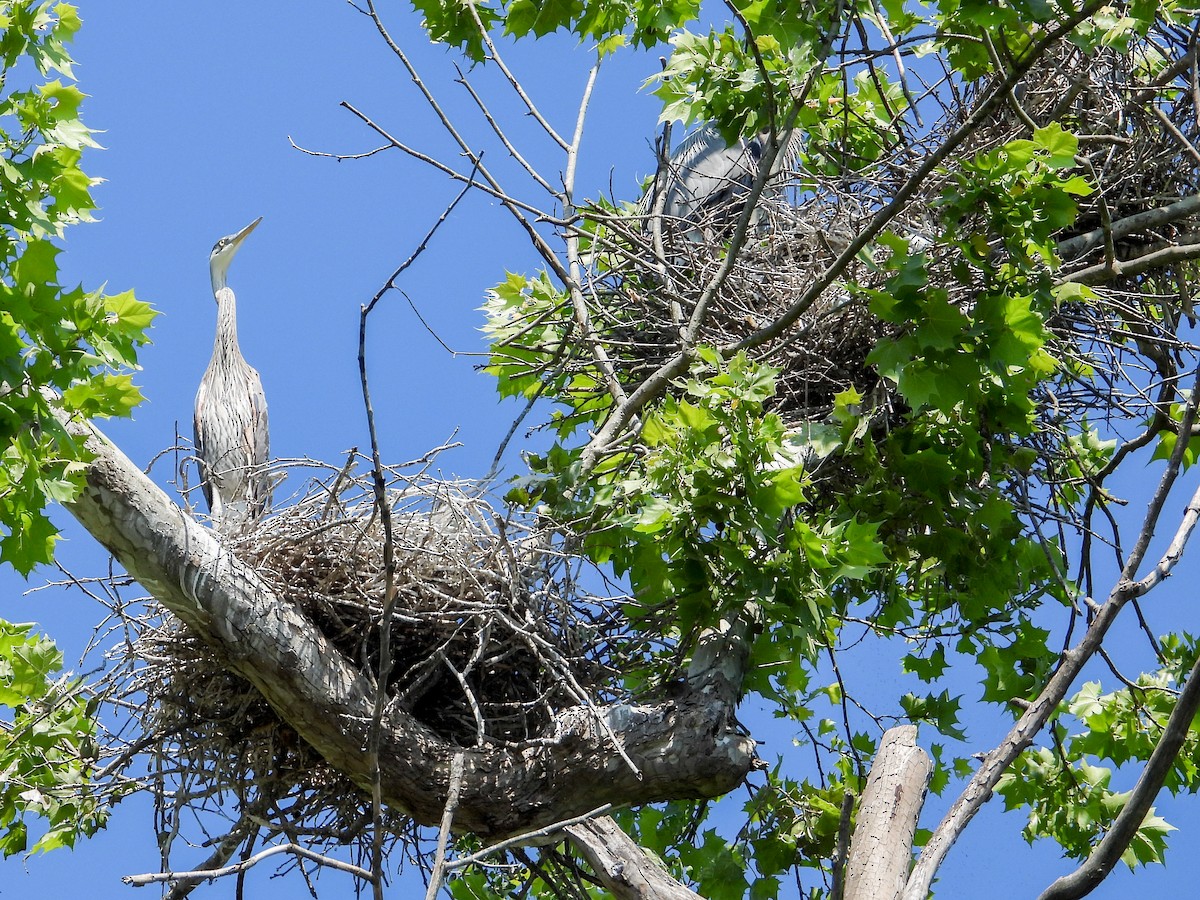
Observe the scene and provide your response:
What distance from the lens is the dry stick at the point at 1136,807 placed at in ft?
6.86

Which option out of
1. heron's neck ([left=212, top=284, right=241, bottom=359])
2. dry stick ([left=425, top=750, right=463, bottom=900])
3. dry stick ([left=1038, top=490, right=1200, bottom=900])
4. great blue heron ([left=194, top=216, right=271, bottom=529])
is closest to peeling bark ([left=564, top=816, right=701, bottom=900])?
dry stick ([left=425, top=750, right=463, bottom=900])

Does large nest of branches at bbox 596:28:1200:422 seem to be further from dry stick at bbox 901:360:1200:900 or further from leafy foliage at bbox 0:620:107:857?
leafy foliage at bbox 0:620:107:857

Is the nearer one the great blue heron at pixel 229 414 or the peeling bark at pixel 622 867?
the peeling bark at pixel 622 867

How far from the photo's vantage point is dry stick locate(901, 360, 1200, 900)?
2.35 meters

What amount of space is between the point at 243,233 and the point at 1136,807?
772 cm

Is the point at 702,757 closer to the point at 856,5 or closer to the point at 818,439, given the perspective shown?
the point at 818,439

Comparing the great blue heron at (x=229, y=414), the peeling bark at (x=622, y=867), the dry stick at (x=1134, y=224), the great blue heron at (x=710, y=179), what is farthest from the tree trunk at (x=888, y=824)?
the great blue heron at (x=229, y=414)

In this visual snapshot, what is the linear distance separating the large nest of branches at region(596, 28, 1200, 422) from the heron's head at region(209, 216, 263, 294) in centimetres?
509

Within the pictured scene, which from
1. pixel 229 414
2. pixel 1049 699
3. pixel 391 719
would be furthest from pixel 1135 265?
pixel 229 414

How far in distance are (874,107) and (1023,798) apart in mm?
2126

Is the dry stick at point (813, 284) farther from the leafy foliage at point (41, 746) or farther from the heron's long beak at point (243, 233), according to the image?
the heron's long beak at point (243, 233)

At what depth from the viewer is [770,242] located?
3877 mm

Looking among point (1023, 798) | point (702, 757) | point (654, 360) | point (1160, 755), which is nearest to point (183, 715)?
point (702, 757)

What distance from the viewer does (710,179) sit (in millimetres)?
4531
